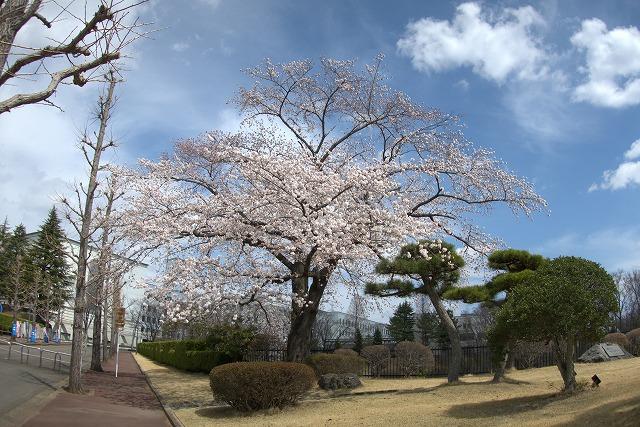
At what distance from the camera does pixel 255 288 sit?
48.0 ft

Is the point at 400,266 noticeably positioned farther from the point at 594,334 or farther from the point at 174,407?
the point at 174,407

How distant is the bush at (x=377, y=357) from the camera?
2130 centimetres

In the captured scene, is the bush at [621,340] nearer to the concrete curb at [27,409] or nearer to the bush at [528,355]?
the bush at [528,355]

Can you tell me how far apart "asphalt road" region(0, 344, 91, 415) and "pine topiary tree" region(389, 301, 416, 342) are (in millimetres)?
24415

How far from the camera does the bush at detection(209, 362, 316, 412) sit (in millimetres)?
12148

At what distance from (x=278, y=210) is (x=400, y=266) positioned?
3.52 metres

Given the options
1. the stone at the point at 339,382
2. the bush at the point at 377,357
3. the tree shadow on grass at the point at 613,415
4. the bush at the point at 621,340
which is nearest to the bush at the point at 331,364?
the stone at the point at 339,382

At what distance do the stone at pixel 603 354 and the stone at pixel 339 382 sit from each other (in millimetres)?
7236

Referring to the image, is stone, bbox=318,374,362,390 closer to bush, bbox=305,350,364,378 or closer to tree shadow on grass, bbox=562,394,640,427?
bush, bbox=305,350,364,378

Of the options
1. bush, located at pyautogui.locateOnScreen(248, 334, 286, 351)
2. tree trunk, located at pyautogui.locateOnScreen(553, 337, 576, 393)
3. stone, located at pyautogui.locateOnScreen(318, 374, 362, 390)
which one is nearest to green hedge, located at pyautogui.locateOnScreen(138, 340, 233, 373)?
bush, located at pyautogui.locateOnScreen(248, 334, 286, 351)

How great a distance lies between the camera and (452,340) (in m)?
14.5

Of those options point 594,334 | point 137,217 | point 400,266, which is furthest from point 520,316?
point 137,217

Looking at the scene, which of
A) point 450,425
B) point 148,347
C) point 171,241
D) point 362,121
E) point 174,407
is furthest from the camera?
point 148,347

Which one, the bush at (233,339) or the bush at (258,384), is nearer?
the bush at (258,384)
